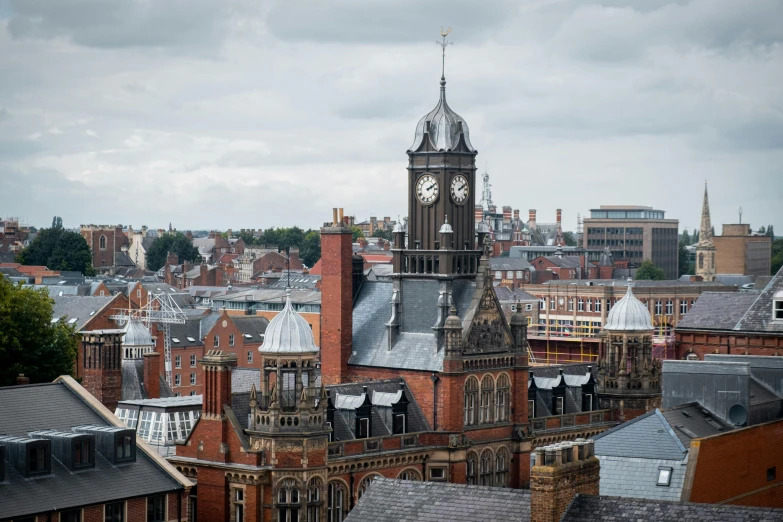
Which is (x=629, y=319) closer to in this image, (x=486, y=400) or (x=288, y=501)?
(x=486, y=400)

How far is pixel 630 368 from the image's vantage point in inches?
3317

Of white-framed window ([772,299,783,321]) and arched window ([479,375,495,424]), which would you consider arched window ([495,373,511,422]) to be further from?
white-framed window ([772,299,783,321])

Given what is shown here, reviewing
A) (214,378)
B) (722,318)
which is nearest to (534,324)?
(722,318)

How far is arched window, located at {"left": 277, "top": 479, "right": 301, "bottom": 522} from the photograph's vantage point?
64375 millimetres

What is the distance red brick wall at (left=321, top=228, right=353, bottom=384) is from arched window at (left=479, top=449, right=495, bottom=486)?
893 centimetres

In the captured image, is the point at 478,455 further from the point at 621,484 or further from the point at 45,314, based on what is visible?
the point at 45,314

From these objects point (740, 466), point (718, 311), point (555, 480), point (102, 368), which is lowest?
point (740, 466)

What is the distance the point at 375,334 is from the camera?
79188 millimetres

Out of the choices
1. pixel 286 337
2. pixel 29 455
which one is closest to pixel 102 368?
pixel 286 337

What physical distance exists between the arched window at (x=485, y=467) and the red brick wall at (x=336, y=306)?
8928 mm

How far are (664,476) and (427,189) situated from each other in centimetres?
2941

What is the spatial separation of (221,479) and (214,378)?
4.53 meters

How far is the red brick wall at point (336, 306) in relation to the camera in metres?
78.9

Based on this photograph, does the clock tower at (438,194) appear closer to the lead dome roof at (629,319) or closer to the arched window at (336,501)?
the lead dome roof at (629,319)
